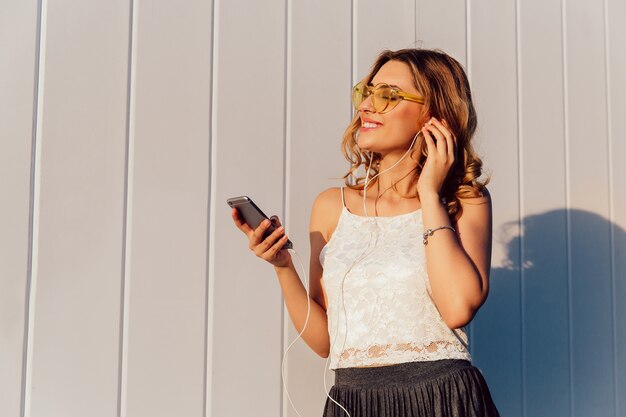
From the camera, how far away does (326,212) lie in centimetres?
224

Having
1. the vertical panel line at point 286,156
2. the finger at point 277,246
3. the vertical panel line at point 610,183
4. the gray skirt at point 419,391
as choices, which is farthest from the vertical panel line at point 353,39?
the vertical panel line at point 610,183

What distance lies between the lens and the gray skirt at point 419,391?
6.29 feet

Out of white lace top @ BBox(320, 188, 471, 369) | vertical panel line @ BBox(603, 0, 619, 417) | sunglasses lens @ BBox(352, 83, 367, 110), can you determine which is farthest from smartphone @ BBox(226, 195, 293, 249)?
vertical panel line @ BBox(603, 0, 619, 417)

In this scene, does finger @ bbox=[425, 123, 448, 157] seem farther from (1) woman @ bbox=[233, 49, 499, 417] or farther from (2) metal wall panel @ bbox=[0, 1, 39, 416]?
(2) metal wall panel @ bbox=[0, 1, 39, 416]

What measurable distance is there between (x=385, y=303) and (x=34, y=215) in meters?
0.83

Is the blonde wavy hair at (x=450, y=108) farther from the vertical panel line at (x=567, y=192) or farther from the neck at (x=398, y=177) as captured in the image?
the vertical panel line at (x=567, y=192)

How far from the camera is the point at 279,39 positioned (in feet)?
7.95

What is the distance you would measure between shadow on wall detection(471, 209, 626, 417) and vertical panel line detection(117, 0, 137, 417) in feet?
3.89

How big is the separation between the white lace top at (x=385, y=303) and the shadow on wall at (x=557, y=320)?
849mm

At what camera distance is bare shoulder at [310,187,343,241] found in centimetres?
223

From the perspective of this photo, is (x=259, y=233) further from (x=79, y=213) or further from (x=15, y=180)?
(x=15, y=180)

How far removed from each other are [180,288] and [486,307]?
1112 mm

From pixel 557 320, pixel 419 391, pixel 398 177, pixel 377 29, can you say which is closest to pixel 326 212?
pixel 398 177

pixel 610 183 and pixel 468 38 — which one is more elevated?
pixel 468 38
